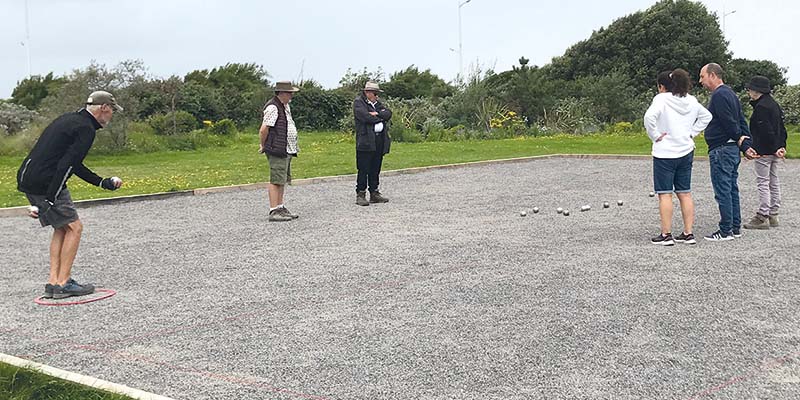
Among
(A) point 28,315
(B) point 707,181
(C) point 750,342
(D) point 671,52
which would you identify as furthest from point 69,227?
(D) point 671,52

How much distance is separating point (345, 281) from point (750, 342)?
9.70ft

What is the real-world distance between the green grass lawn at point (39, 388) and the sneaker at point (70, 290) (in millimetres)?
1790

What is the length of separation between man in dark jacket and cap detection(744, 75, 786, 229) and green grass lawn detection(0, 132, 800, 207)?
842cm

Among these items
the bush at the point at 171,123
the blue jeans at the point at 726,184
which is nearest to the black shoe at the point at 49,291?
the blue jeans at the point at 726,184

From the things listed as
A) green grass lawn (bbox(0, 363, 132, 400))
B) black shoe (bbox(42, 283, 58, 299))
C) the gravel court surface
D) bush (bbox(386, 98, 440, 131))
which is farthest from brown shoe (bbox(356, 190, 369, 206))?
bush (bbox(386, 98, 440, 131))

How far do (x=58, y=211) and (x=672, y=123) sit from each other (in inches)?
201

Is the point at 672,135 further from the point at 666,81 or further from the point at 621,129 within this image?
the point at 621,129

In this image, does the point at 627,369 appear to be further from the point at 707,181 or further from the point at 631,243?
the point at 707,181

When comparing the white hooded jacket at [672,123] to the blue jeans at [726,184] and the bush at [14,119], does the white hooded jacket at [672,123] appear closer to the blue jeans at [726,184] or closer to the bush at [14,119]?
the blue jeans at [726,184]

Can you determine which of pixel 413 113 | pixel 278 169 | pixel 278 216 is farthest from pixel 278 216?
pixel 413 113

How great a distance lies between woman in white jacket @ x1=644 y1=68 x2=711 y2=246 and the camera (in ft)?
23.2

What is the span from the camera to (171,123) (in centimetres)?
2769

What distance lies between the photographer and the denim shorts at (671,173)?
7.10 metres

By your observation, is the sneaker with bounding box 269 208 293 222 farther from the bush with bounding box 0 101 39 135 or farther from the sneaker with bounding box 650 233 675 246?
the bush with bounding box 0 101 39 135
